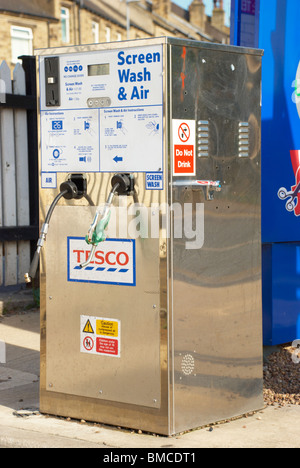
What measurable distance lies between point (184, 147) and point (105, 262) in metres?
0.77

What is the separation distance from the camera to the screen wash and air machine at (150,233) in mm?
4207

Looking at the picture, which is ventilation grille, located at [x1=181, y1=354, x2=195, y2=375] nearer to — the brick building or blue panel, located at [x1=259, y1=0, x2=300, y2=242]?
blue panel, located at [x1=259, y1=0, x2=300, y2=242]

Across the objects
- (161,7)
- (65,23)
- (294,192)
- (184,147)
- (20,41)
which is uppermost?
(161,7)

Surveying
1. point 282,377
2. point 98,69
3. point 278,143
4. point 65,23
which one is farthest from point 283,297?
point 65,23

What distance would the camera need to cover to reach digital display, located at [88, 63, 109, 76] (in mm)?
4336

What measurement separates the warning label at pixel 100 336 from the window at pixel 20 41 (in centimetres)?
2926

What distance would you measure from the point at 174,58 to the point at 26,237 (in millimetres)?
4796

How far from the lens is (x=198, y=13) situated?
59906mm

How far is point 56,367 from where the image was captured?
467 cm

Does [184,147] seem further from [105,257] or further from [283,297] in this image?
[283,297]

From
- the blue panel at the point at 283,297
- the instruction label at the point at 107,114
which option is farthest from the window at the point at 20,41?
the instruction label at the point at 107,114

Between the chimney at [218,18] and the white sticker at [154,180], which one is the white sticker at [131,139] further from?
the chimney at [218,18]

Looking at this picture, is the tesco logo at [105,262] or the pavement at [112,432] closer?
the pavement at [112,432]
